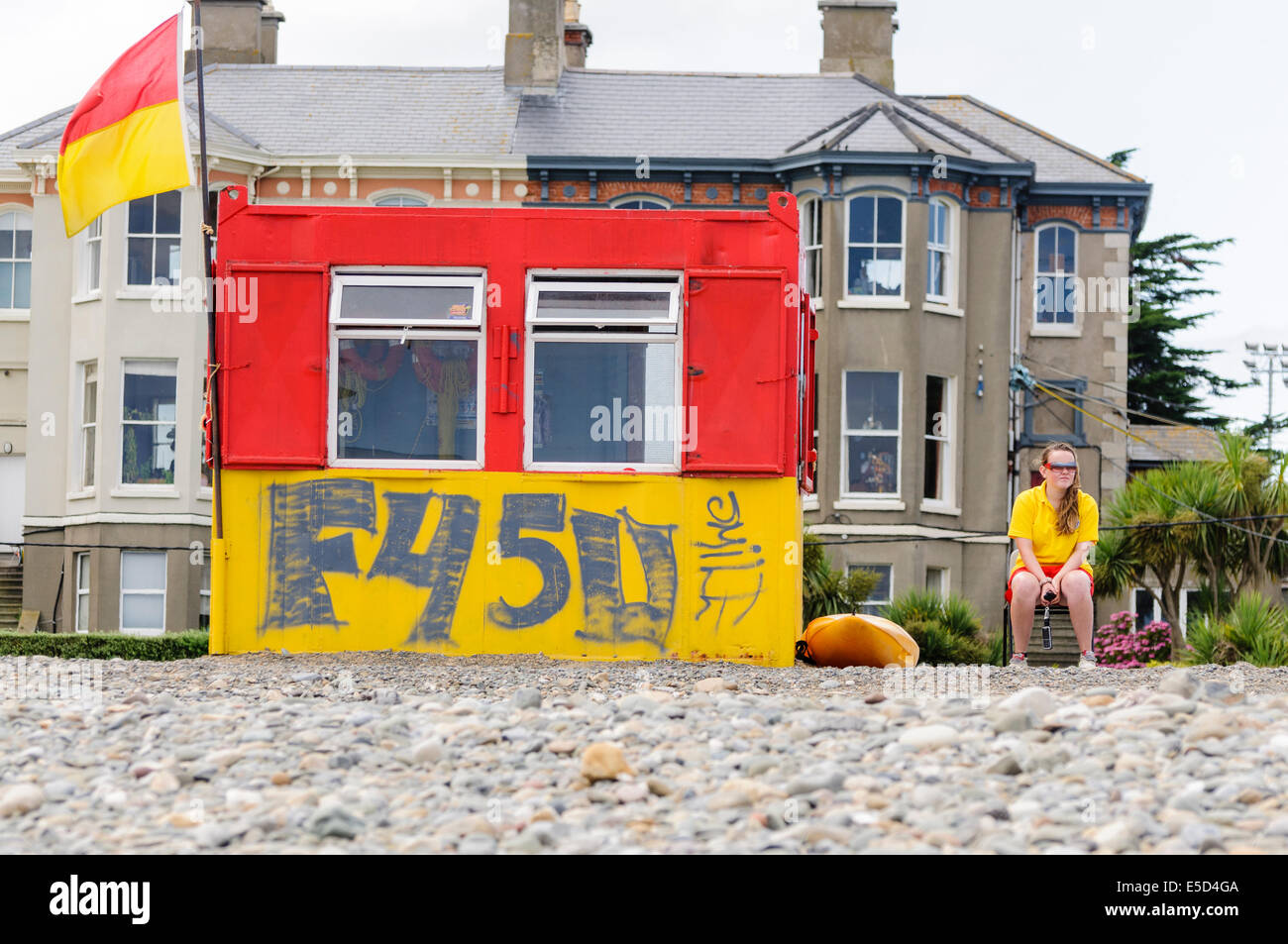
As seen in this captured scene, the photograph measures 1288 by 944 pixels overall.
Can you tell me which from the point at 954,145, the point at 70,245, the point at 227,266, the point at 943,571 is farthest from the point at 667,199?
the point at 227,266

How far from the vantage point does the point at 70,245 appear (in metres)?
29.5

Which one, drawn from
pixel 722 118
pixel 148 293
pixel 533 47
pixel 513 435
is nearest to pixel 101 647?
pixel 148 293

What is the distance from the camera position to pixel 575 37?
34.6 metres

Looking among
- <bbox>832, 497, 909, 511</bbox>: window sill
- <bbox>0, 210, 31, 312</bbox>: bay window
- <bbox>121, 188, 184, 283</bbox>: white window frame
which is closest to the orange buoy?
<bbox>832, 497, 909, 511</bbox>: window sill

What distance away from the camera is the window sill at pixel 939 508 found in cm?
2812

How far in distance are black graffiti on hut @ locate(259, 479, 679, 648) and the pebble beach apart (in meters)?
2.41

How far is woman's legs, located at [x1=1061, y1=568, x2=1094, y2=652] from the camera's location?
482 inches

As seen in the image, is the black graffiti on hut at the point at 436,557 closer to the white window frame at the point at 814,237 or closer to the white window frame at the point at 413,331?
the white window frame at the point at 413,331

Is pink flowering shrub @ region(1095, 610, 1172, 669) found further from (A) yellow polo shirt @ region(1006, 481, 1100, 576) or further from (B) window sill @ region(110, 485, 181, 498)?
(B) window sill @ region(110, 485, 181, 498)

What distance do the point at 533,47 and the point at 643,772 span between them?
26203 millimetres

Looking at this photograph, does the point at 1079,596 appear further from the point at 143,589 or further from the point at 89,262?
the point at 89,262

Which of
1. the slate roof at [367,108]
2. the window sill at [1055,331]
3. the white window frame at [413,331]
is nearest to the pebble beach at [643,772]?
the white window frame at [413,331]

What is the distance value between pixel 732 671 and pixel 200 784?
505cm
